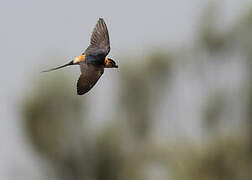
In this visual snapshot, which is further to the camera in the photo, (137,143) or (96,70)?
(137,143)

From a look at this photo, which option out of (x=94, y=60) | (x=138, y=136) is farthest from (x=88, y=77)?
(x=138, y=136)

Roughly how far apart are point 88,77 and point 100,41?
4.28ft

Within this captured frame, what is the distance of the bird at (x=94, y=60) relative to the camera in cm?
1125

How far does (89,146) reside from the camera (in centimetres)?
1655

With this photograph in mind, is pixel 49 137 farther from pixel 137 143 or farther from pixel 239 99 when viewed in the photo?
pixel 239 99

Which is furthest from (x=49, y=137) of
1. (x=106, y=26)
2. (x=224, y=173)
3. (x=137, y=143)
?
(x=106, y=26)

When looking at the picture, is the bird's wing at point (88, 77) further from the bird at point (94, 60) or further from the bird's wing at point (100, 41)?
the bird's wing at point (100, 41)

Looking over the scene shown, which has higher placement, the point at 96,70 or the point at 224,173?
the point at 96,70

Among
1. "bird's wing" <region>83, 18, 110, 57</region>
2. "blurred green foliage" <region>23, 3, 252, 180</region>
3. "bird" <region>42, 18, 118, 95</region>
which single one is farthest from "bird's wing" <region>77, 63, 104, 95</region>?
"blurred green foliage" <region>23, 3, 252, 180</region>

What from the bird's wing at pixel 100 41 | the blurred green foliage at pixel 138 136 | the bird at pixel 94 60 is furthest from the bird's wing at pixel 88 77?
the blurred green foliage at pixel 138 136

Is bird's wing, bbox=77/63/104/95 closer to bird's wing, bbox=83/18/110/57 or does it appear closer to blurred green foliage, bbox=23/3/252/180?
bird's wing, bbox=83/18/110/57

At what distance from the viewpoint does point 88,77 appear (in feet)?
37.4

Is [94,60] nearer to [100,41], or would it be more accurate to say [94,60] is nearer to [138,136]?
[100,41]

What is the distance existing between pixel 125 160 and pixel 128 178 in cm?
31
